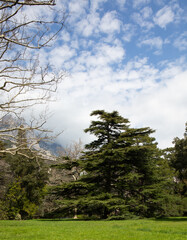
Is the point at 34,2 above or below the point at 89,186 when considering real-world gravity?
above

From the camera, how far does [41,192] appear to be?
1088 inches

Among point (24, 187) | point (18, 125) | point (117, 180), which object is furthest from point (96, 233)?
point (24, 187)

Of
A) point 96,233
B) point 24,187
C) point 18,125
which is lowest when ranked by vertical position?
point 96,233

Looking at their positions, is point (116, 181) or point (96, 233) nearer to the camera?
point (96, 233)

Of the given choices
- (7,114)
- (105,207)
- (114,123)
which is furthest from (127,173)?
(7,114)

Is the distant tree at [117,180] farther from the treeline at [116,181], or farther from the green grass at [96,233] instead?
the green grass at [96,233]

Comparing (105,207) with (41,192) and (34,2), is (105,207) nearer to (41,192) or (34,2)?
(41,192)

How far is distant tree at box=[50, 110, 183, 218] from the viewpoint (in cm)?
1797

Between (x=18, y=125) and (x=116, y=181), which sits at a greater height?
(x=18, y=125)

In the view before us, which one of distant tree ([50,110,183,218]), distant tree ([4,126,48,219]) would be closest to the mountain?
distant tree ([50,110,183,218])

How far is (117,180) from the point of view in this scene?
19188 millimetres

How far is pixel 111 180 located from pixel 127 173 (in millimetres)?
1711

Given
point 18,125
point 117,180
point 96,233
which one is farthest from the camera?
point 117,180

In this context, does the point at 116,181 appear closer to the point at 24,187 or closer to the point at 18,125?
the point at 18,125
